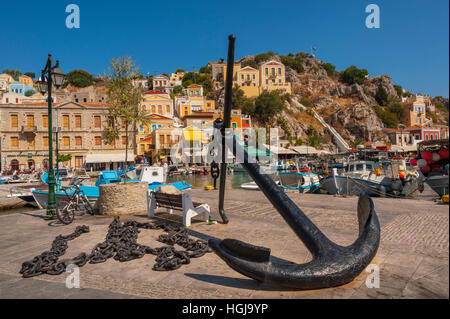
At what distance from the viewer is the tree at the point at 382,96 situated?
334ft

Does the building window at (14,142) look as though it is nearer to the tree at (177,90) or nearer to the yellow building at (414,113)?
the tree at (177,90)

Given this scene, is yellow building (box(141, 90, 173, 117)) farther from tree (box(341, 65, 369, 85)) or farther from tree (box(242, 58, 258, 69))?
tree (box(341, 65, 369, 85))

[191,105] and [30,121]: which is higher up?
[191,105]

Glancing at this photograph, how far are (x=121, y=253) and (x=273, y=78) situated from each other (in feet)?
302

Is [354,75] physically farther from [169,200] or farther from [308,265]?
[308,265]

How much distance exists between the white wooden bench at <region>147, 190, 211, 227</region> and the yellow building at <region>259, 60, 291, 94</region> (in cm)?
8488

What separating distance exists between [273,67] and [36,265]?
9489 centimetres

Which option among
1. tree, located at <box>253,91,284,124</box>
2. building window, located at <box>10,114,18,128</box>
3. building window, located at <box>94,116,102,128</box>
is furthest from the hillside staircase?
building window, located at <box>10,114,18,128</box>

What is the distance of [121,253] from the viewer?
504cm

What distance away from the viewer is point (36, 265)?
445 cm

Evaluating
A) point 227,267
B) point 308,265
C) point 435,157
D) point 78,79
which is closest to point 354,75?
point 78,79

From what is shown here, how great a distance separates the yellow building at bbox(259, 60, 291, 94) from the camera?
9006 cm

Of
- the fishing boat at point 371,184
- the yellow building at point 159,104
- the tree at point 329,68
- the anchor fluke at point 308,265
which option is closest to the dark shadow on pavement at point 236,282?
the anchor fluke at point 308,265

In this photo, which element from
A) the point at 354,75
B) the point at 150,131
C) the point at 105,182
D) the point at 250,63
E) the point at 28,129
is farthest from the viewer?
the point at 250,63
